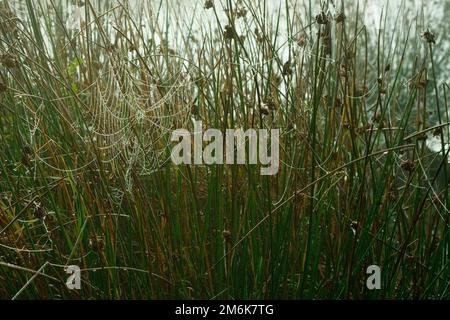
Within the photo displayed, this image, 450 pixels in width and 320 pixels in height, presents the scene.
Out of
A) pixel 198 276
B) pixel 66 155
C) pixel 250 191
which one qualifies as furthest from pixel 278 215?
pixel 66 155

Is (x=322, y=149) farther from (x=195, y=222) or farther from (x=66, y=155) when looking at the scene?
(x=66, y=155)

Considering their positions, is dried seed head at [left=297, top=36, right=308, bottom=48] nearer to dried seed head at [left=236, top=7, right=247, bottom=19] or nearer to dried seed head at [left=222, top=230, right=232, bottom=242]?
dried seed head at [left=236, top=7, right=247, bottom=19]

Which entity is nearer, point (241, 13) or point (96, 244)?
point (96, 244)

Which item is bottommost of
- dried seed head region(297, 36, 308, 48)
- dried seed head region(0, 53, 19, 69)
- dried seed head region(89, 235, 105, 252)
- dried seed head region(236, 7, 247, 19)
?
dried seed head region(89, 235, 105, 252)

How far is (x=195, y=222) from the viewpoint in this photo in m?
1.40


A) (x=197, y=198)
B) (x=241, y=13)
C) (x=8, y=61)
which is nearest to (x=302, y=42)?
(x=241, y=13)

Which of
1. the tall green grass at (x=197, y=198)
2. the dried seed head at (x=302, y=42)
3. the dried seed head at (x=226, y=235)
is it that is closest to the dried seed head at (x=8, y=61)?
the tall green grass at (x=197, y=198)

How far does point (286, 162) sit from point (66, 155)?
1.39 ft

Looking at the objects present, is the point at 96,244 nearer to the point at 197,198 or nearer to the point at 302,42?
the point at 197,198

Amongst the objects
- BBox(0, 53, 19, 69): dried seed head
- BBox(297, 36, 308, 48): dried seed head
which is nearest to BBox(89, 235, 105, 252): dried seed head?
BBox(0, 53, 19, 69): dried seed head

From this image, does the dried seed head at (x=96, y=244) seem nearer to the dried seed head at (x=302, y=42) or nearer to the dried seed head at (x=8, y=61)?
the dried seed head at (x=8, y=61)

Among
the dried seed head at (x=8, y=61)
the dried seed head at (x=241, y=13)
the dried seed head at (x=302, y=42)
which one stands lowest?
the dried seed head at (x=8, y=61)
